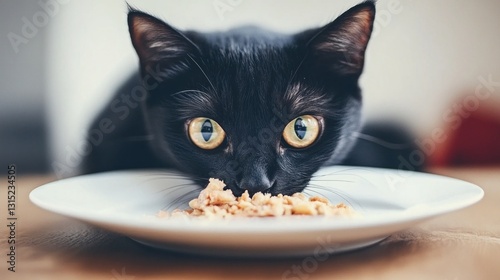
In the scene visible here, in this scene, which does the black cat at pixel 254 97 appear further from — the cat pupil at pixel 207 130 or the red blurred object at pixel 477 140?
the red blurred object at pixel 477 140

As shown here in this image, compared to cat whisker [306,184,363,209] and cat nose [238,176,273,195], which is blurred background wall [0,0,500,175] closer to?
cat whisker [306,184,363,209]

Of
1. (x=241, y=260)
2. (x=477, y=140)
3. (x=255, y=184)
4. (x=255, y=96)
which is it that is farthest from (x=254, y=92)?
(x=477, y=140)

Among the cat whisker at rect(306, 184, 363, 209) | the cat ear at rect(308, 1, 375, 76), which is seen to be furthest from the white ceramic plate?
the cat ear at rect(308, 1, 375, 76)

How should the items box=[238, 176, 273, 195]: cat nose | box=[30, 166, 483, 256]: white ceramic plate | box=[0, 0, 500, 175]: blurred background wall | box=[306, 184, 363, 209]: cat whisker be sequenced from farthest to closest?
box=[0, 0, 500, 175]: blurred background wall
box=[306, 184, 363, 209]: cat whisker
box=[238, 176, 273, 195]: cat nose
box=[30, 166, 483, 256]: white ceramic plate

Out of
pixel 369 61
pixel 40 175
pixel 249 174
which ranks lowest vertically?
pixel 40 175

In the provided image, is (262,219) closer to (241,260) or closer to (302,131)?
(241,260)

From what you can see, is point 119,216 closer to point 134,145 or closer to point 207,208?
point 207,208

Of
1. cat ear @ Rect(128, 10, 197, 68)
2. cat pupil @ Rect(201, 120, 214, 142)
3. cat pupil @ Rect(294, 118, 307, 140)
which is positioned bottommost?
cat pupil @ Rect(201, 120, 214, 142)

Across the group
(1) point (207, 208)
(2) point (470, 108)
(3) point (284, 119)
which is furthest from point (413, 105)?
(1) point (207, 208)
